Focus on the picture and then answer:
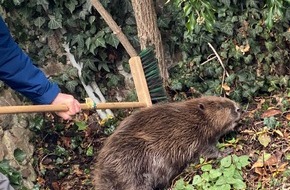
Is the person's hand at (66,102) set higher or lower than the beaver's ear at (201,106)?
higher

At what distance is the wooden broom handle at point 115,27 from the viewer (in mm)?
5625

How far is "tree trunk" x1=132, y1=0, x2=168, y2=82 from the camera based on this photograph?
5.64 metres

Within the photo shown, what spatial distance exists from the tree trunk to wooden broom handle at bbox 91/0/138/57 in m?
0.16

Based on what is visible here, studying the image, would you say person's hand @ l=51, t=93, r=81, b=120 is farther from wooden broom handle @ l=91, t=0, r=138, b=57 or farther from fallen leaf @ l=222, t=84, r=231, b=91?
fallen leaf @ l=222, t=84, r=231, b=91

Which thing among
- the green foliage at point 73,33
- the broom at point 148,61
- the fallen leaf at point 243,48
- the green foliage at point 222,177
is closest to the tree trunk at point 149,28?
the broom at point 148,61

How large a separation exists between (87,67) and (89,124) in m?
0.54

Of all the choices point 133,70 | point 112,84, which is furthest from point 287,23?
point 112,84

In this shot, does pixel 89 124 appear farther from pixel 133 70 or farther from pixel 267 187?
pixel 267 187

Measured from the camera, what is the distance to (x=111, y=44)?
600 centimetres

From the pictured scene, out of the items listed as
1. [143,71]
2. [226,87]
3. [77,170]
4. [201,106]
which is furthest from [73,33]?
[201,106]

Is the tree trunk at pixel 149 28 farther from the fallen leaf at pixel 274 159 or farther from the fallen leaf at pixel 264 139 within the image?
the fallen leaf at pixel 274 159

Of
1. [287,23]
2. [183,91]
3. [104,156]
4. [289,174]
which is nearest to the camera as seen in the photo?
[289,174]

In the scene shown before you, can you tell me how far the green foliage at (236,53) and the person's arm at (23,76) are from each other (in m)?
1.75

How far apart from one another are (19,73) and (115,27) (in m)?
1.89
